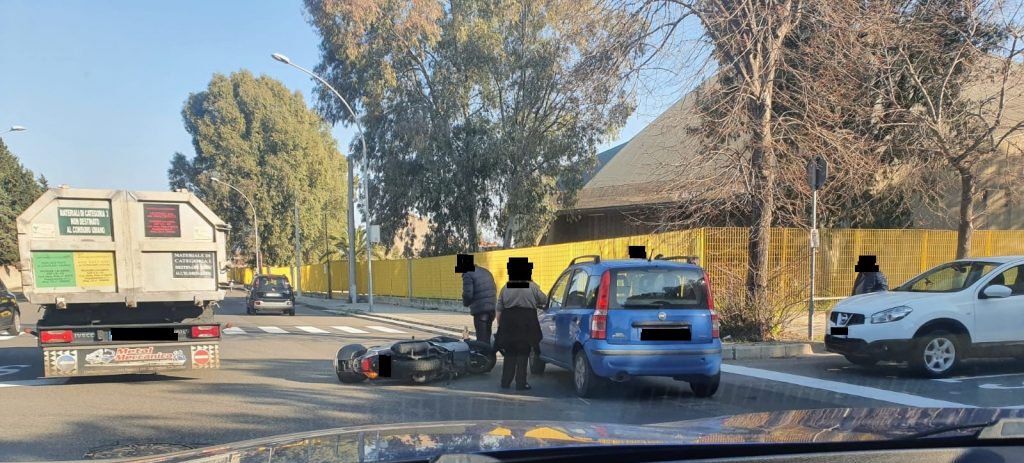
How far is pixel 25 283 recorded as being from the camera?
820 centimetres

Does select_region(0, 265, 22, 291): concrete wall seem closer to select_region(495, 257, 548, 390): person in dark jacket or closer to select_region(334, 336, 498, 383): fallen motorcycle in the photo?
select_region(334, 336, 498, 383): fallen motorcycle

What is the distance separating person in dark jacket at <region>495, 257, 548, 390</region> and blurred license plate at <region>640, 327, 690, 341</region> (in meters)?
1.40

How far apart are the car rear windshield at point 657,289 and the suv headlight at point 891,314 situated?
2.87 metres

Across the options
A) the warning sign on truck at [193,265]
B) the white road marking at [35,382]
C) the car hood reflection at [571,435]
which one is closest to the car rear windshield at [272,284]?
the white road marking at [35,382]

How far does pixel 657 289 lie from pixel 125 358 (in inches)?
272

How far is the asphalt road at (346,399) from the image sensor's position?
246 inches

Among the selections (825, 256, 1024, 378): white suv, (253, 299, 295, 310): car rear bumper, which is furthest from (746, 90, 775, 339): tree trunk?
(253, 299, 295, 310): car rear bumper

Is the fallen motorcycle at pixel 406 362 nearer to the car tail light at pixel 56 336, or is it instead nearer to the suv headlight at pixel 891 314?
the car tail light at pixel 56 336

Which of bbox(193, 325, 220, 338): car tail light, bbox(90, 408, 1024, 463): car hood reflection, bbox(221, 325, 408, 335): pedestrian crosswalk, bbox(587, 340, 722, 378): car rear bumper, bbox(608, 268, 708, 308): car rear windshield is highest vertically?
bbox(608, 268, 708, 308): car rear windshield

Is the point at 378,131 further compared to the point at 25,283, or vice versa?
the point at 378,131

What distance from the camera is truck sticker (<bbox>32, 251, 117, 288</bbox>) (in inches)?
333

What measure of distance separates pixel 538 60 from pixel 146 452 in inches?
910

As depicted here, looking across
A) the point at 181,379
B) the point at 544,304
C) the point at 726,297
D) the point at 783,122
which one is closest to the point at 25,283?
the point at 181,379

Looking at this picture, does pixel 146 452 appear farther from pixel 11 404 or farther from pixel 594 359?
pixel 594 359
